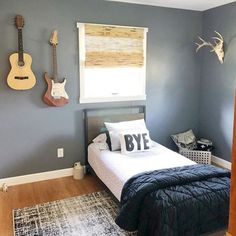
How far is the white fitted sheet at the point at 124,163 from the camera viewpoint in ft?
8.79

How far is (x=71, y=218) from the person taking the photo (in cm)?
264

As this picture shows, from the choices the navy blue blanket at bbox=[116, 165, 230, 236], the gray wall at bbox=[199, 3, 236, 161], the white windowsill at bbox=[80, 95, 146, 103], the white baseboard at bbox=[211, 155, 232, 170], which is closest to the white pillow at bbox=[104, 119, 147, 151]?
the white windowsill at bbox=[80, 95, 146, 103]

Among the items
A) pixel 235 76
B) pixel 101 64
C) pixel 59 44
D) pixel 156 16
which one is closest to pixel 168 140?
pixel 235 76

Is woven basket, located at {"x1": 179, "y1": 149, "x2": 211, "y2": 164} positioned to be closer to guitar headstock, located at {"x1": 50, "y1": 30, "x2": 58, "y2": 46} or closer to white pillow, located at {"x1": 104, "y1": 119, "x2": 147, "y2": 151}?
white pillow, located at {"x1": 104, "y1": 119, "x2": 147, "y2": 151}

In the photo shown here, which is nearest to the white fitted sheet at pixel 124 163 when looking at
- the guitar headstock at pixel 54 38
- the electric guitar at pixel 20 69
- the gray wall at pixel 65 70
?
the gray wall at pixel 65 70

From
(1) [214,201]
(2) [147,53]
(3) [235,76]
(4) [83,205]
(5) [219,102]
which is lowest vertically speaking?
(4) [83,205]

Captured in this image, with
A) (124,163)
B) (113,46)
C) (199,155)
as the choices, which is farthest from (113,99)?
(199,155)

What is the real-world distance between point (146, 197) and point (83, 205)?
3.19ft

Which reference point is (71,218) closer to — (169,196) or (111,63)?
(169,196)

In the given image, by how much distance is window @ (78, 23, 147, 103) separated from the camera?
3584 mm

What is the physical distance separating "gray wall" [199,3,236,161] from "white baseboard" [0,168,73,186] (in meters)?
2.42

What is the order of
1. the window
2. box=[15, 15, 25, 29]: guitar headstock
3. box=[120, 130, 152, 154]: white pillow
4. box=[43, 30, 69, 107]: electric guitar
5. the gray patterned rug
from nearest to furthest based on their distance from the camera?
the gray patterned rug
box=[15, 15, 25, 29]: guitar headstock
box=[120, 130, 152, 154]: white pillow
box=[43, 30, 69, 107]: electric guitar
the window

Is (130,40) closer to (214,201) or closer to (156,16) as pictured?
(156,16)

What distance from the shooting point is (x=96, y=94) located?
3.78 meters
